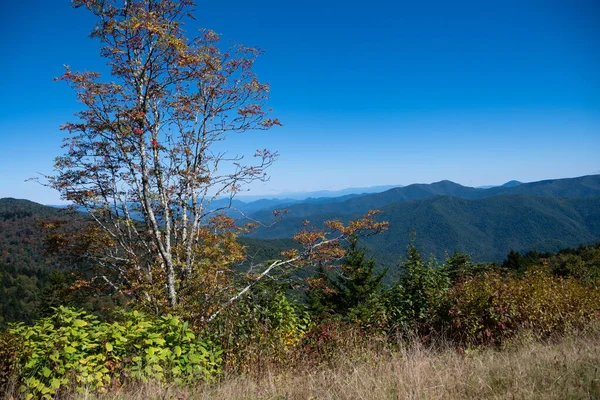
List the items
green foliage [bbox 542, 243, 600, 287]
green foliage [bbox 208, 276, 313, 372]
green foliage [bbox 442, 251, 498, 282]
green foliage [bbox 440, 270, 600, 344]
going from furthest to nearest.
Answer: green foliage [bbox 542, 243, 600, 287], green foliage [bbox 442, 251, 498, 282], green foliage [bbox 440, 270, 600, 344], green foliage [bbox 208, 276, 313, 372]

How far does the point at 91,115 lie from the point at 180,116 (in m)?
2.01

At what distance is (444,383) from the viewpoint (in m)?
3.68

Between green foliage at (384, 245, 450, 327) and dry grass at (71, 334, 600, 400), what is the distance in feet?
9.07

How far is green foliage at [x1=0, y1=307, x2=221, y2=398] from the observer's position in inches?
143

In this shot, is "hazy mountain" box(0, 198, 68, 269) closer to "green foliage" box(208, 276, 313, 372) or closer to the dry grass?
"green foliage" box(208, 276, 313, 372)

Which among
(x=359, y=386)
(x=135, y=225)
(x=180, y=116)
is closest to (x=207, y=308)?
(x=135, y=225)

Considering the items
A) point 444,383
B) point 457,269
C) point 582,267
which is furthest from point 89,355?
point 582,267

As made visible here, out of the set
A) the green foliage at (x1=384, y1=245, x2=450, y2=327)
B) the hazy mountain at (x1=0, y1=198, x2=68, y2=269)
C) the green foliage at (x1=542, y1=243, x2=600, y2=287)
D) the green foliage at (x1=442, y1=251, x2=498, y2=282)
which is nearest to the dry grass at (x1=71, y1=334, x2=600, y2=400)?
the green foliage at (x1=384, y1=245, x2=450, y2=327)

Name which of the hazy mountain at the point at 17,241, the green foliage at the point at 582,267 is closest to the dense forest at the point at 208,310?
the green foliage at the point at 582,267

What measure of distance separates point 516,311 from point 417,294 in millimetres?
1925

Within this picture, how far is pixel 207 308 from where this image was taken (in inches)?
271

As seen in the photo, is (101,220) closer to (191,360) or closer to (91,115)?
(91,115)

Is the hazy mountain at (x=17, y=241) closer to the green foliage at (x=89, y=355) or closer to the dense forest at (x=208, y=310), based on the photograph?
the dense forest at (x=208, y=310)

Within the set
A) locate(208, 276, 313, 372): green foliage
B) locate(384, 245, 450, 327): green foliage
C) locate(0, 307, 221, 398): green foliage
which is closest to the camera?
locate(0, 307, 221, 398): green foliage
